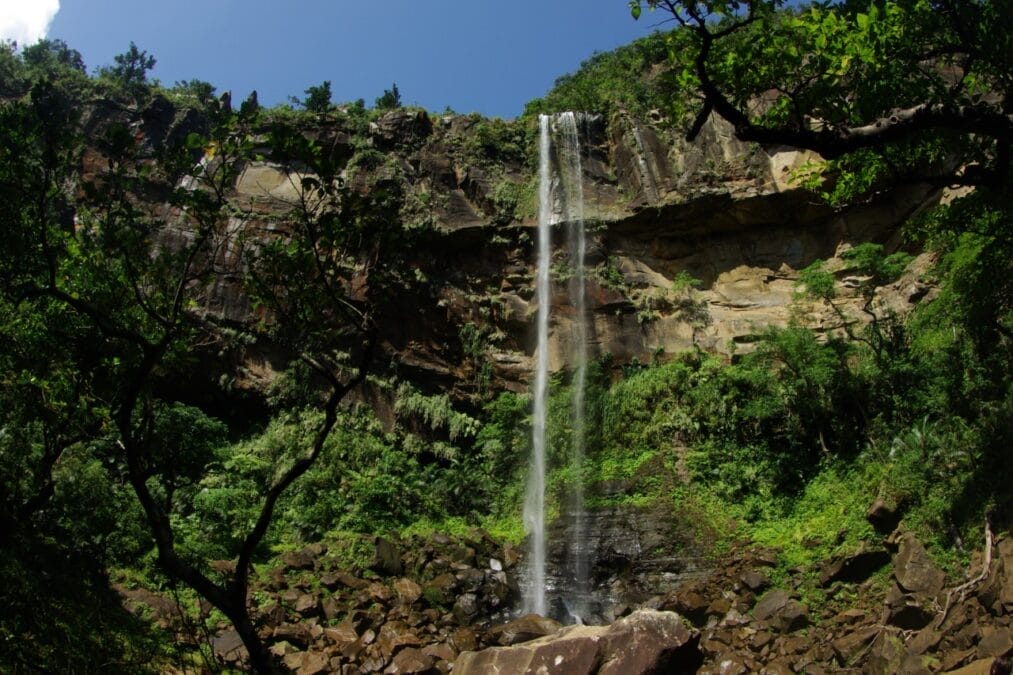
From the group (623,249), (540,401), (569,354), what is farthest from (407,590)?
(623,249)

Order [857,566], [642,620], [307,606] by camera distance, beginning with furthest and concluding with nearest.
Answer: [307,606]
[857,566]
[642,620]

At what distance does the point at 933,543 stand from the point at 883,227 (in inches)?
442

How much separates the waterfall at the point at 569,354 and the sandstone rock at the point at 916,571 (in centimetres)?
535

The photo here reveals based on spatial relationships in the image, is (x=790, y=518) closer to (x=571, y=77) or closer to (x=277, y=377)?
(x=277, y=377)

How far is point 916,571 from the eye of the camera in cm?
991

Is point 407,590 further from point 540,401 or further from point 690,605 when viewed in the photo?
point 540,401

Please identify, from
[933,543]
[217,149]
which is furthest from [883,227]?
[217,149]

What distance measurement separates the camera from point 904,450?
12.9m

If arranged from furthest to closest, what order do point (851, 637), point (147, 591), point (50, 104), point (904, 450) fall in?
point (904, 450)
point (147, 591)
point (851, 637)
point (50, 104)

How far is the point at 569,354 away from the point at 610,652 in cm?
1204

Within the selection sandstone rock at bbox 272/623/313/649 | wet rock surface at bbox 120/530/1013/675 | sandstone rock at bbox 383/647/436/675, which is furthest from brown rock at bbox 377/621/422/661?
sandstone rock at bbox 272/623/313/649

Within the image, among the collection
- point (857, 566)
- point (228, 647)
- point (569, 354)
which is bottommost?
point (228, 647)

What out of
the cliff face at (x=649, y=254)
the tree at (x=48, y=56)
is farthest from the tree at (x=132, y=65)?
the cliff face at (x=649, y=254)

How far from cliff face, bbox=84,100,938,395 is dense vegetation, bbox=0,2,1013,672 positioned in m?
0.50
